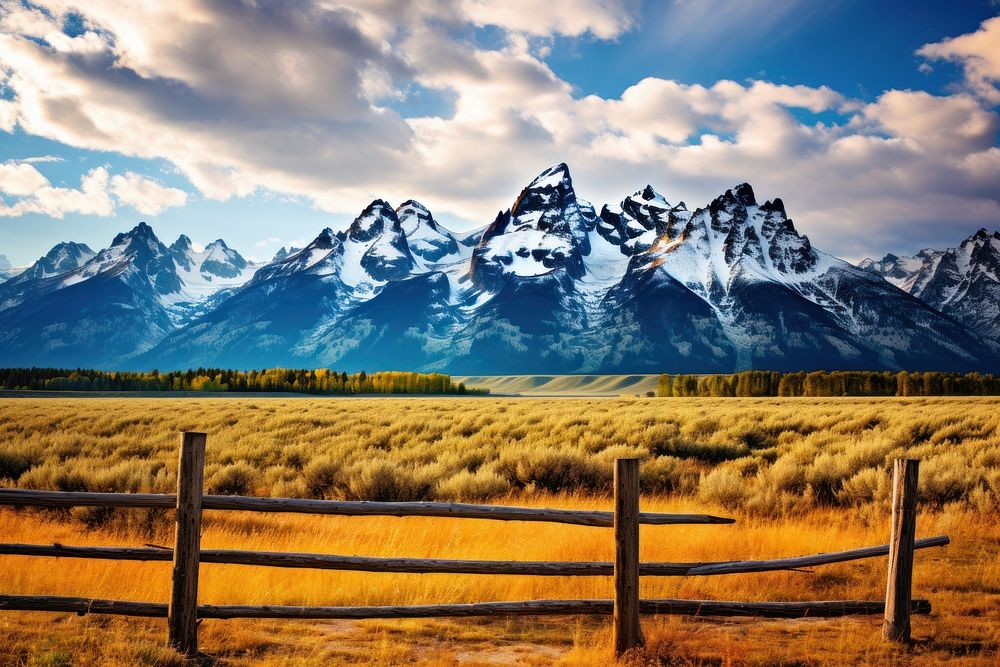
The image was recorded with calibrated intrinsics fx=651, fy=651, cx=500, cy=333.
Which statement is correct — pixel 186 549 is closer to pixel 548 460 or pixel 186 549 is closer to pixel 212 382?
pixel 548 460

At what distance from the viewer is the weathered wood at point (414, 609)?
568 cm

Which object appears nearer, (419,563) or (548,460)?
(419,563)

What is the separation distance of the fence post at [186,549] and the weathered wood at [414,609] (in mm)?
249

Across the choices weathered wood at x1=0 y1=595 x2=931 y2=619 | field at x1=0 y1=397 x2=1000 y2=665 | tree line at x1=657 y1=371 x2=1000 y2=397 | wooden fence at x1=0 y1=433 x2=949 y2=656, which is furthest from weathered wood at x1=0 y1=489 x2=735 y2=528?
tree line at x1=657 y1=371 x2=1000 y2=397

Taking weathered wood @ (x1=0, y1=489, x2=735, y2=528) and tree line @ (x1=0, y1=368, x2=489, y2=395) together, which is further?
tree line @ (x1=0, y1=368, x2=489, y2=395)

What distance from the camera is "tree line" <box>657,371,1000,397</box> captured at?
10650cm

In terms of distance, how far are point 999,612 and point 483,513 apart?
5.52 m

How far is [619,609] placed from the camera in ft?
17.6

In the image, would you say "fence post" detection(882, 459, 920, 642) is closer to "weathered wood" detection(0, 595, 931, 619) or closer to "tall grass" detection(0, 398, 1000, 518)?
"weathered wood" detection(0, 595, 931, 619)

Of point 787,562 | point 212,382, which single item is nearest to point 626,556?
point 787,562

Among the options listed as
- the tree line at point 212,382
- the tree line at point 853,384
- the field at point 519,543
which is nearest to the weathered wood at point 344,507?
the field at point 519,543

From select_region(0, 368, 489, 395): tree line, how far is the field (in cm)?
11868

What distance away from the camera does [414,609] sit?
19.3 ft

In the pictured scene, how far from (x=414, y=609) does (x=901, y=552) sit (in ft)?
14.2
